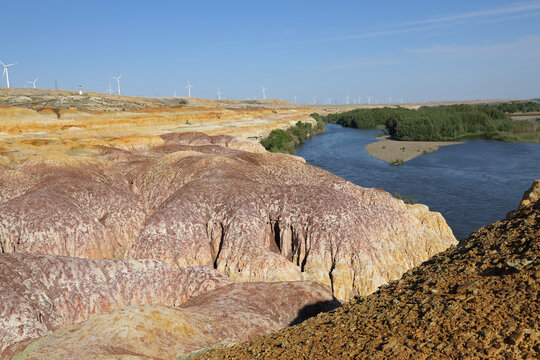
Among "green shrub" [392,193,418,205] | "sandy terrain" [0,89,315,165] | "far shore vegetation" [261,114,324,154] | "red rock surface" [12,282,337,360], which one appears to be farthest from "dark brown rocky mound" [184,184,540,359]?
"far shore vegetation" [261,114,324,154]

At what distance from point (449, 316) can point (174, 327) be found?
6450 mm

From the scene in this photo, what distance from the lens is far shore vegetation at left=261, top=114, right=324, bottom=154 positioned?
65812 mm

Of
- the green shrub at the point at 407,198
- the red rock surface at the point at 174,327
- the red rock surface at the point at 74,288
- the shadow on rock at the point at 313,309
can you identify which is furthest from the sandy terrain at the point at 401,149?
the red rock surface at the point at 174,327

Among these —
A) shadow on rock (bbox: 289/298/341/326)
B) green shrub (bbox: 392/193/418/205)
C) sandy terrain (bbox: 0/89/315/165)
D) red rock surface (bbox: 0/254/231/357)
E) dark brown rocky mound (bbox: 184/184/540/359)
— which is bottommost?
green shrub (bbox: 392/193/418/205)

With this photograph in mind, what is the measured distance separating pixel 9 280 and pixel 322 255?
10.7m

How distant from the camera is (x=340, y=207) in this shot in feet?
57.9

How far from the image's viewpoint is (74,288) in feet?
42.3

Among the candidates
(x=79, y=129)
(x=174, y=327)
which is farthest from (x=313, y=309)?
(x=79, y=129)

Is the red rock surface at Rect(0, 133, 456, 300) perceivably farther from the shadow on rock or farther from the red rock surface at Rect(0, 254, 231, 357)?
the shadow on rock

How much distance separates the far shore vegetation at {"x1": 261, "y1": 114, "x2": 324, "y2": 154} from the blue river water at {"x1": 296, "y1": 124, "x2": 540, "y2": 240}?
4653 millimetres

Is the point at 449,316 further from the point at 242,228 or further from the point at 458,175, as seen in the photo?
the point at 458,175

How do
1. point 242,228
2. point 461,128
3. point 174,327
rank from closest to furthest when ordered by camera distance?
point 174,327, point 242,228, point 461,128

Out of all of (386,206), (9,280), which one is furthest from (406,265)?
(9,280)

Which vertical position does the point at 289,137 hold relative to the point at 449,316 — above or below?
above
